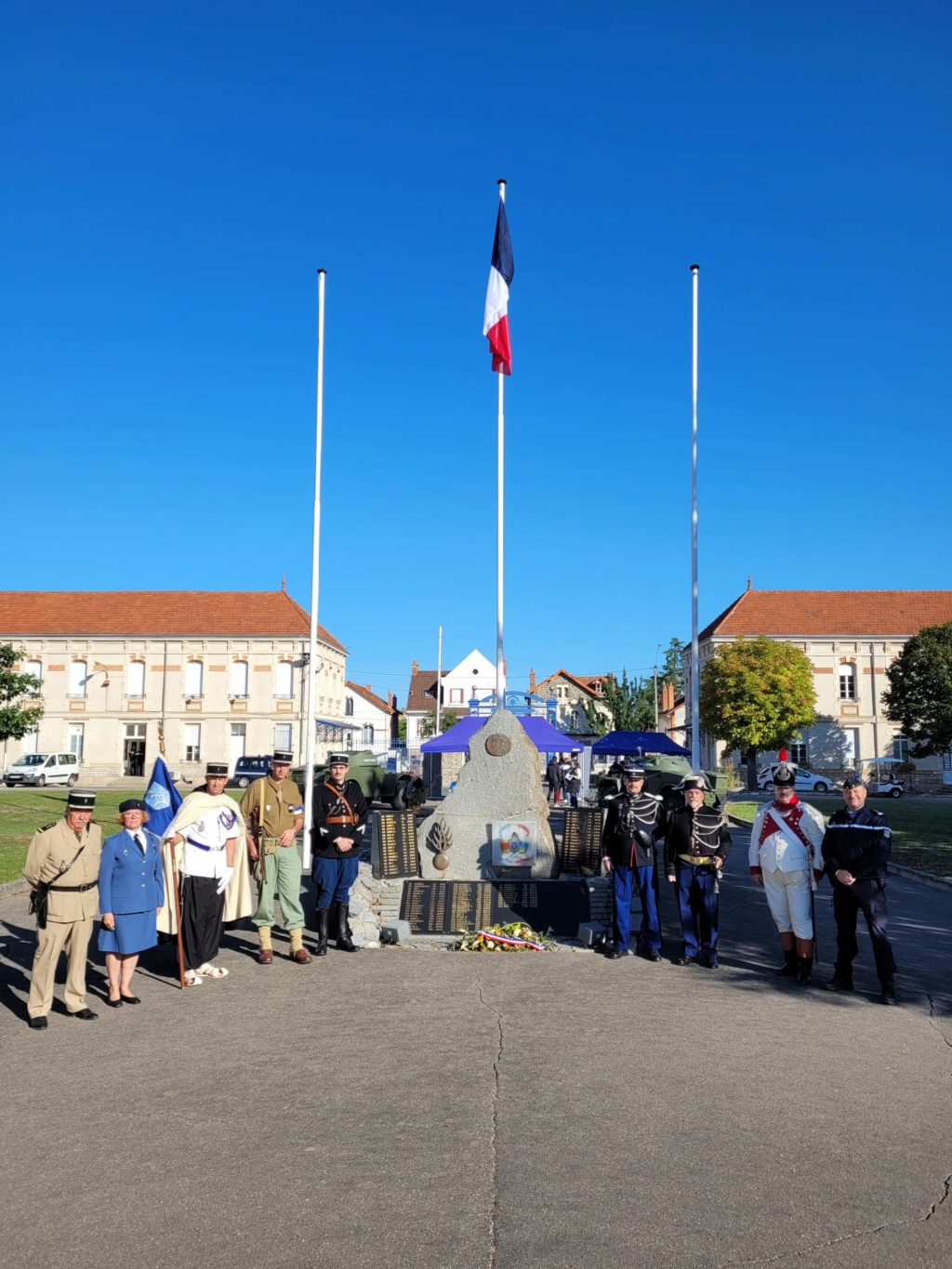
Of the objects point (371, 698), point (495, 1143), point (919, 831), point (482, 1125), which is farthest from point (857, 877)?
point (371, 698)

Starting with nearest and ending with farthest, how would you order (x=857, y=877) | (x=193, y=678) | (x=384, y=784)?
(x=857, y=877)
(x=384, y=784)
(x=193, y=678)

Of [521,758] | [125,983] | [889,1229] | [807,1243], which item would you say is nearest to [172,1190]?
[807,1243]

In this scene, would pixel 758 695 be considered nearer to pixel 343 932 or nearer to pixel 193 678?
pixel 193 678

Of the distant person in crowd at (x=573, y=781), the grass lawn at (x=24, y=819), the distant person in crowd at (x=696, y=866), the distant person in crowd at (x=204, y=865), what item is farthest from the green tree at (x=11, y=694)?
the distant person in crowd at (x=696, y=866)

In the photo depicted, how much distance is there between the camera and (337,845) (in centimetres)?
924

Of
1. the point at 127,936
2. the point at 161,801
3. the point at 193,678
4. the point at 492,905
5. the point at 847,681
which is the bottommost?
the point at 492,905

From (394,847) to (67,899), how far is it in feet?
14.8

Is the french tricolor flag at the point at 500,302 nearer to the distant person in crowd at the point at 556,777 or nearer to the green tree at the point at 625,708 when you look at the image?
the distant person in crowd at the point at 556,777

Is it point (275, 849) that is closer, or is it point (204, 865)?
point (204, 865)

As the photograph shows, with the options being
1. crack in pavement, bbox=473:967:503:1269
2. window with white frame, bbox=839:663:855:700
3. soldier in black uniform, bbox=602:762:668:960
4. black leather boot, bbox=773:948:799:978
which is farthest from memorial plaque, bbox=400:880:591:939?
window with white frame, bbox=839:663:855:700

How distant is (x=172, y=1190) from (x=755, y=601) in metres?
61.8

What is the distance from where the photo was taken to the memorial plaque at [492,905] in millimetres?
10344

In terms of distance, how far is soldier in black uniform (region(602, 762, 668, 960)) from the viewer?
30.7ft

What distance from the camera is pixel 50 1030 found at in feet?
23.0
